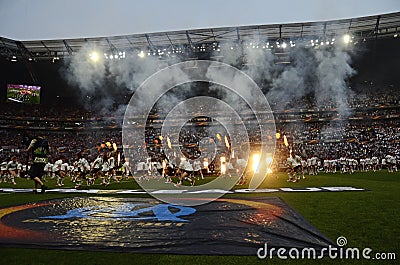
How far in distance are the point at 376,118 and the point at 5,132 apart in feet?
158

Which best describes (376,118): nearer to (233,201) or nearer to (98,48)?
(98,48)

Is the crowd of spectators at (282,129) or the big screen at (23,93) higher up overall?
the big screen at (23,93)

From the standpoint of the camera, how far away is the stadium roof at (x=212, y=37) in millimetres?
27298

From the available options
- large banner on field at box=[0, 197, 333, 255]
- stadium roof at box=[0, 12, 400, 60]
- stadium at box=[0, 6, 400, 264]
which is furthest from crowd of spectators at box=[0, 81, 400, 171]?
large banner on field at box=[0, 197, 333, 255]

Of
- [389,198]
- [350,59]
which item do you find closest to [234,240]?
[389,198]

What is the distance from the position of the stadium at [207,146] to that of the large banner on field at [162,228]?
0.13ft

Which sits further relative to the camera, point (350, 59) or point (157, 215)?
point (350, 59)

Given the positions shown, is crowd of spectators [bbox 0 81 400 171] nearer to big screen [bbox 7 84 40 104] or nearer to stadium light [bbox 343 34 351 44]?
big screen [bbox 7 84 40 104]

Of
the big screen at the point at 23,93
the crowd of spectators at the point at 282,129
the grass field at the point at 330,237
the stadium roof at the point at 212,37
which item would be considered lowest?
the grass field at the point at 330,237

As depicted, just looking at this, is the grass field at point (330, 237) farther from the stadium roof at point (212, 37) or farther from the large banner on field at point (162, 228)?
the stadium roof at point (212, 37)

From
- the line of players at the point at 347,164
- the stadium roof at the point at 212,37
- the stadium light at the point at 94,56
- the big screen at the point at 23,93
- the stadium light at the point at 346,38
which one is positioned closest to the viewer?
the line of players at the point at 347,164

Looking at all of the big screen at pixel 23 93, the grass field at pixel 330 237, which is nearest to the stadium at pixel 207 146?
the grass field at pixel 330 237

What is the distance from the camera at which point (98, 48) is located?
1264 inches

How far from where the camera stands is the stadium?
4.86 meters
